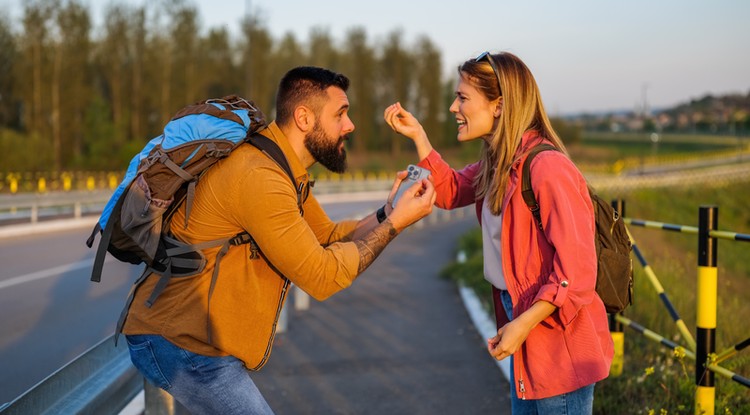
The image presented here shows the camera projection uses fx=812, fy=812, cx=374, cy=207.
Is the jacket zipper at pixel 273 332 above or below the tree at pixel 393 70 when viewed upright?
below

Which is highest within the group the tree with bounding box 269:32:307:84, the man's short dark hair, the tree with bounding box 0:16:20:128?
the tree with bounding box 269:32:307:84

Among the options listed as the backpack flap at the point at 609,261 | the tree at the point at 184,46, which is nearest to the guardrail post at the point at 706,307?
the backpack flap at the point at 609,261

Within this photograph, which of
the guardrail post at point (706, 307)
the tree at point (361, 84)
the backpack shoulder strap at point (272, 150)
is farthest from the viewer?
the tree at point (361, 84)

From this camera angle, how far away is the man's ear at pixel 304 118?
11.8ft

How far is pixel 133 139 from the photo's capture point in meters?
52.1

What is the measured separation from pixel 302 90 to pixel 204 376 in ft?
4.31

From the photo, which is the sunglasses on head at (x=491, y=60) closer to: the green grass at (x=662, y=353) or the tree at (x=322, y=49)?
the green grass at (x=662, y=353)

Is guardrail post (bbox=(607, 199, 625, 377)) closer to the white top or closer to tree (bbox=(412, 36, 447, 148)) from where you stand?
the white top

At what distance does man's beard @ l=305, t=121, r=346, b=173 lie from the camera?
362 centimetres

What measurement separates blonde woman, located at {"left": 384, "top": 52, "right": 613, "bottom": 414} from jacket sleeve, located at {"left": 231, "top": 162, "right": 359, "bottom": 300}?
723mm

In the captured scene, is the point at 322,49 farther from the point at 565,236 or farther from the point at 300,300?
the point at 565,236

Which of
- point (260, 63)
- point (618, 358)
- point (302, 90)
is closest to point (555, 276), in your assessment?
point (302, 90)

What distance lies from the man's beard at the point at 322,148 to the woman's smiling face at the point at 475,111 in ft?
1.83

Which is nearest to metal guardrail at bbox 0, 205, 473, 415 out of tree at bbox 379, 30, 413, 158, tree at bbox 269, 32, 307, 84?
tree at bbox 269, 32, 307, 84
